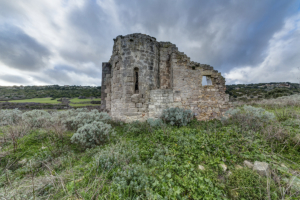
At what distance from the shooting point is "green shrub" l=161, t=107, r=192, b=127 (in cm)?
659

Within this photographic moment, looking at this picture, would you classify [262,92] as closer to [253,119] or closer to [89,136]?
[253,119]

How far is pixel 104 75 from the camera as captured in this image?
9.36 meters

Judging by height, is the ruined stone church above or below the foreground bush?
above

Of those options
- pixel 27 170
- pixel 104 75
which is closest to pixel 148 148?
pixel 27 170

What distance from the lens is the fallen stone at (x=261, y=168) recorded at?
2.74 metres

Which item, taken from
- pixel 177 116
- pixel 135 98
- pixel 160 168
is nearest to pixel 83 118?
pixel 135 98

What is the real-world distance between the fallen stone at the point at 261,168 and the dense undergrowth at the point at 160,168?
0.15 meters

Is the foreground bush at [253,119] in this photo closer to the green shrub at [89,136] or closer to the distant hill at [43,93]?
the green shrub at [89,136]

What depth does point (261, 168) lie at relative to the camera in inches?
111

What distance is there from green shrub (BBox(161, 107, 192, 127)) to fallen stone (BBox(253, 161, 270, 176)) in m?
3.61

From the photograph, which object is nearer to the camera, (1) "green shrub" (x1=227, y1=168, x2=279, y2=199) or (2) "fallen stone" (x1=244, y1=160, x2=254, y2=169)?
(1) "green shrub" (x1=227, y1=168, x2=279, y2=199)

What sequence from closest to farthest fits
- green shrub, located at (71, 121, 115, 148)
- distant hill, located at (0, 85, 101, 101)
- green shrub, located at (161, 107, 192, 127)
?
green shrub, located at (71, 121, 115, 148)
green shrub, located at (161, 107, 192, 127)
distant hill, located at (0, 85, 101, 101)

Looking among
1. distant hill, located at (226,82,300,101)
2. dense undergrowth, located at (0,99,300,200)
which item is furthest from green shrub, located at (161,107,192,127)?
distant hill, located at (226,82,300,101)

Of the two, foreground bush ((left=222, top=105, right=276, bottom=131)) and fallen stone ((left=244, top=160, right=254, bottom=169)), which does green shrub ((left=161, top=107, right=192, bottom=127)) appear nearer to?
foreground bush ((left=222, top=105, right=276, bottom=131))
